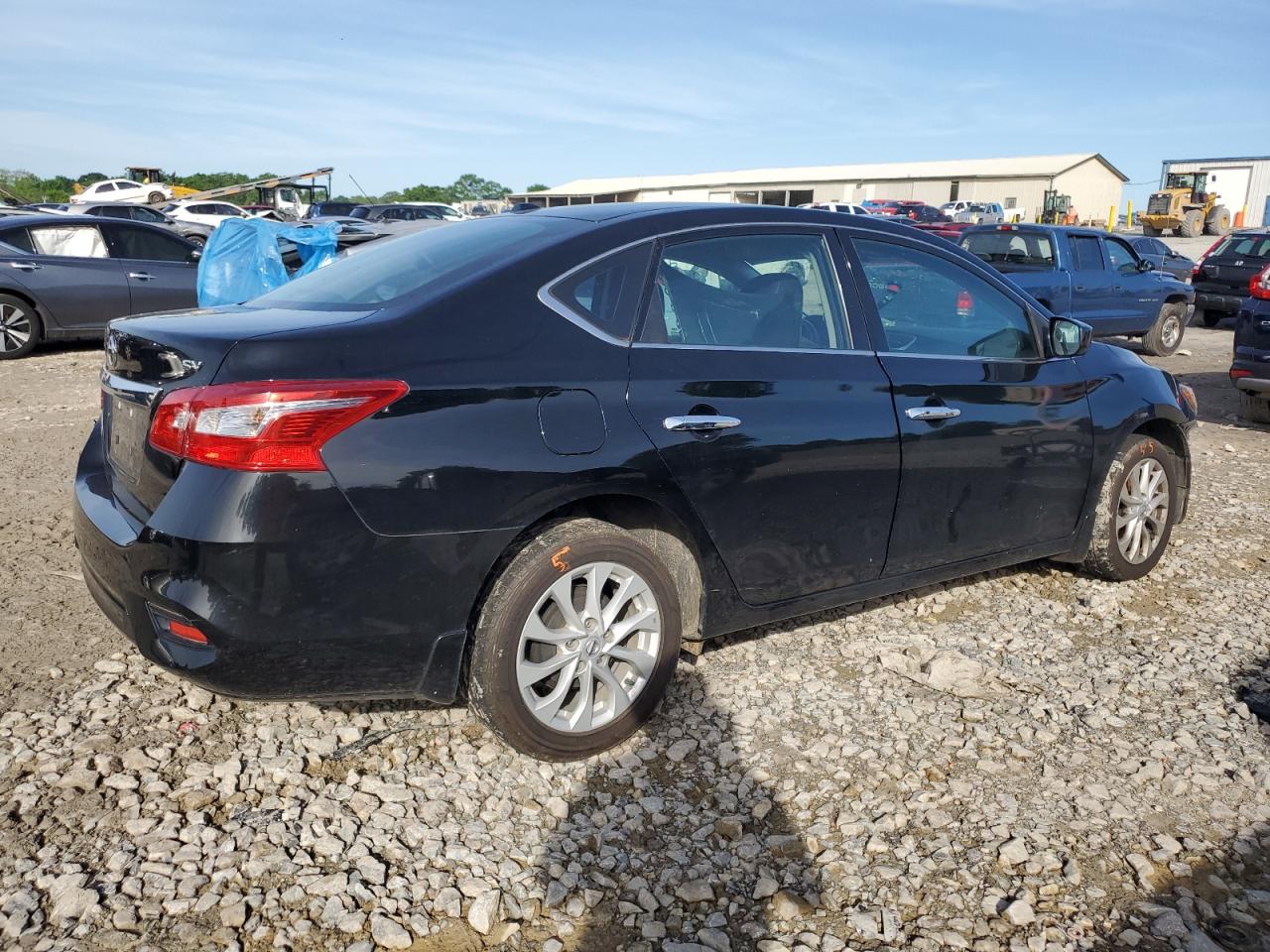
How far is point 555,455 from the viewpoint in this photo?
286 centimetres

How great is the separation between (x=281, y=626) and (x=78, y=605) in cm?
203

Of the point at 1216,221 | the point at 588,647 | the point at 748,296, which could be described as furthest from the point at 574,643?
the point at 1216,221

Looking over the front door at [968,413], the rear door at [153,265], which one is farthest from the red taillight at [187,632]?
the rear door at [153,265]

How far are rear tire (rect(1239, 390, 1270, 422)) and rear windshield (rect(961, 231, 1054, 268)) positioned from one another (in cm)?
317

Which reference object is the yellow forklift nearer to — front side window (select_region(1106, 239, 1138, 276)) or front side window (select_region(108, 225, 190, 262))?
front side window (select_region(1106, 239, 1138, 276))

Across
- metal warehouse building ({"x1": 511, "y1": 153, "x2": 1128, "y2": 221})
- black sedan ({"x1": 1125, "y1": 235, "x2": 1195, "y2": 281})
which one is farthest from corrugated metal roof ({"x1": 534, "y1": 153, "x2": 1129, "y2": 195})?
black sedan ({"x1": 1125, "y1": 235, "x2": 1195, "y2": 281})

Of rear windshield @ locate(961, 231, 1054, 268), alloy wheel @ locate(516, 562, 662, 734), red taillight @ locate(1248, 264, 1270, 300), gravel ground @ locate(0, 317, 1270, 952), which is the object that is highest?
rear windshield @ locate(961, 231, 1054, 268)

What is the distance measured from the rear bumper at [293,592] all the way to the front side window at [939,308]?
74.8 inches

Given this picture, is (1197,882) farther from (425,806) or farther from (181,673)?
(181,673)

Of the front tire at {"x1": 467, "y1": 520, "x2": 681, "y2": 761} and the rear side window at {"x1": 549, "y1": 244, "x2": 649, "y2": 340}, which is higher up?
the rear side window at {"x1": 549, "y1": 244, "x2": 649, "y2": 340}

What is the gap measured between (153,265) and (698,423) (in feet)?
31.7

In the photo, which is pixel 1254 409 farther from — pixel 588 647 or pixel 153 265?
pixel 153 265

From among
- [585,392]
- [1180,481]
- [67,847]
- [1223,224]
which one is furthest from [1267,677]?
[1223,224]

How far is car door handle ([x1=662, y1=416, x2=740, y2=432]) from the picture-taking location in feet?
10.2
